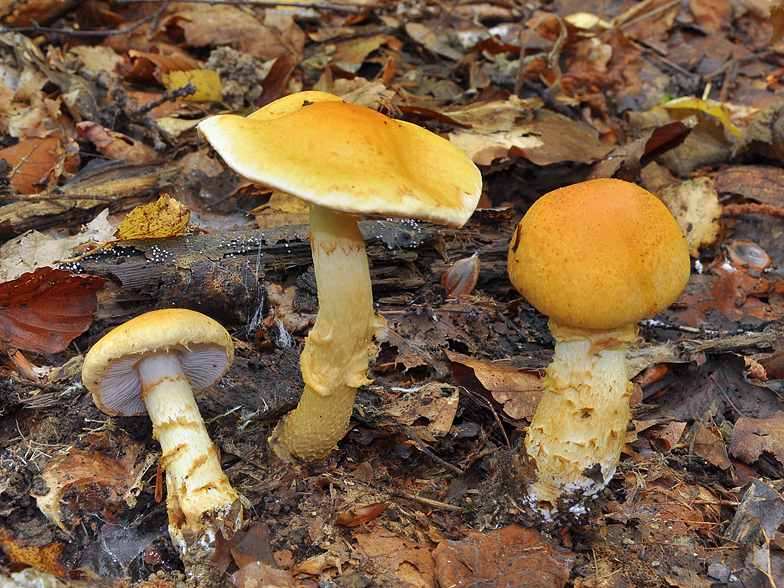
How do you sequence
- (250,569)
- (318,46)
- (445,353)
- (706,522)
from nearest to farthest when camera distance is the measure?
1. (250,569)
2. (706,522)
3. (445,353)
4. (318,46)

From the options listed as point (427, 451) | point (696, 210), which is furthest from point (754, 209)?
point (427, 451)

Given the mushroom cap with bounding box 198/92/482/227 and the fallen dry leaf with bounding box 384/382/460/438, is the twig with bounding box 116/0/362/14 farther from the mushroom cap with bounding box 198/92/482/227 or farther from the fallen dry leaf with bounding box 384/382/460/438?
the fallen dry leaf with bounding box 384/382/460/438

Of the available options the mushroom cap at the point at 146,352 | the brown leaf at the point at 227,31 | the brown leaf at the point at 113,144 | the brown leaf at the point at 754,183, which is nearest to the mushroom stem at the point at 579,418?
the mushroom cap at the point at 146,352

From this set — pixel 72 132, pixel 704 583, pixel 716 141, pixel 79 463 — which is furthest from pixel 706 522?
pixel 72 132

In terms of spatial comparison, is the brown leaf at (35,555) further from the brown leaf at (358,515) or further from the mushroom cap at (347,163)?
the mushroom cap at (347,163)

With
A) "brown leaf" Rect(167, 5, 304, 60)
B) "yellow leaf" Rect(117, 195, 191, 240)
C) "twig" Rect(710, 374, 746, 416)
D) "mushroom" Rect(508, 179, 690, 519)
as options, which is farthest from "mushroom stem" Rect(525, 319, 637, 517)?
"brown leaf" Rect(167, 5, 304, 60)

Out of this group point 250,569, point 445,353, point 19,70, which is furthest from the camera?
point 19,70

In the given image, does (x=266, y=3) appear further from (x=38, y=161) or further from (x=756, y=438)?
(x=756, y=438)

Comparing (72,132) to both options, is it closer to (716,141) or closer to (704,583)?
(704,583)
